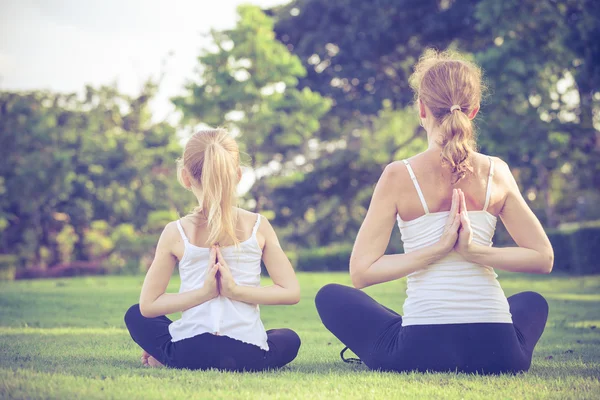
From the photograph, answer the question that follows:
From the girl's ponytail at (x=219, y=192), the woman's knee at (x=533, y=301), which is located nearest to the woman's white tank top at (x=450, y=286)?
the woman's knee at (x=533, y=301)

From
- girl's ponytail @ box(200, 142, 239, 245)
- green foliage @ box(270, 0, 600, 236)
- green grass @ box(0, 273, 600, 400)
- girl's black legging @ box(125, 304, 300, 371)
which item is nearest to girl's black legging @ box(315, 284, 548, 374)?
green grass @ box(0, 273, 600, 400)

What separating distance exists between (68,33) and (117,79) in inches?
626

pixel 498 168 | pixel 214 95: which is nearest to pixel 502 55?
pixel 214 95

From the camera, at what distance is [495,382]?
12.4 ft

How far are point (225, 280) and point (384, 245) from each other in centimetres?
93

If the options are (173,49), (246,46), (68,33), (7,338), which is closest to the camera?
(7,338)

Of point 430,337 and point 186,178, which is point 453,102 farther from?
point 186,178

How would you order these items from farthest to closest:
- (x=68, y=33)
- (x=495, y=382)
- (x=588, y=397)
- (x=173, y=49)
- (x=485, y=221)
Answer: (x=173, y=49) < (x=68, y=33) < (x=485, y=221) < (x=495, y=382) < (x=588, y=397)

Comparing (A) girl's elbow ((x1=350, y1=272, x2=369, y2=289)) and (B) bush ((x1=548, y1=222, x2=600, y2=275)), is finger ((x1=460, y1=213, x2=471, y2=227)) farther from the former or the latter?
(B) bush ((x1=548, y1=222, x2=600, y2=275))

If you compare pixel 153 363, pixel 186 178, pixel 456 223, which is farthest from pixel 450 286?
pixel 153 363

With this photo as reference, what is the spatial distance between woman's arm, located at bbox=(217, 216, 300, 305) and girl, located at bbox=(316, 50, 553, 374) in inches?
18.9

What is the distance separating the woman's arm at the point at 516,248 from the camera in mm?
3869

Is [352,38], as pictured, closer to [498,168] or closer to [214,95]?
[214,95]

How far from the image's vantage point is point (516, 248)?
409 cm
